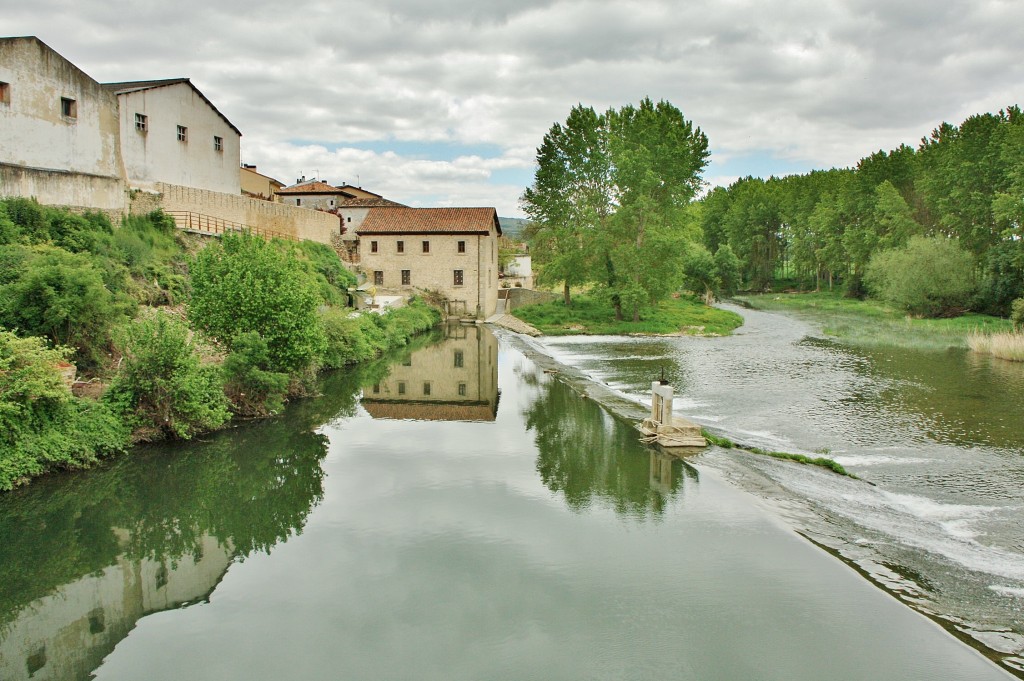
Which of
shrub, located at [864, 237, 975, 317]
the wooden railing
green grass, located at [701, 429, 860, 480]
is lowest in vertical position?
green grass, located at [701, 429, 860, 480]

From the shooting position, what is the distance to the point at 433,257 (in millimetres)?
43844

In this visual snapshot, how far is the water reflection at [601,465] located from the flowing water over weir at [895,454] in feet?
4.18

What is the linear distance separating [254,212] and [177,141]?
4.91 metres

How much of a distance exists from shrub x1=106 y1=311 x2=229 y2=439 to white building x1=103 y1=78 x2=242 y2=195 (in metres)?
16.2

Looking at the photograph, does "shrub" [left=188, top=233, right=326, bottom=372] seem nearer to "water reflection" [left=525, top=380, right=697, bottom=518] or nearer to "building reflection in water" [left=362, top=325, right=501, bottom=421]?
"building reflection in water" [left=362, top=325, right=501, bottom=421]

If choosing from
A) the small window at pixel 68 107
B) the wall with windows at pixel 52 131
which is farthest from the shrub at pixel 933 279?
the small window at pixel 68 107

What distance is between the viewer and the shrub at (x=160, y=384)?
13570mm

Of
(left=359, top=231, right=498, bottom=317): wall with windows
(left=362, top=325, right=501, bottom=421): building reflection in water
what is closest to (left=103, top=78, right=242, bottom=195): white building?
(left=359, top=231, right=498, bottom=317): wall with windows

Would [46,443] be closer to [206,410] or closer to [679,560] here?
[206,410]

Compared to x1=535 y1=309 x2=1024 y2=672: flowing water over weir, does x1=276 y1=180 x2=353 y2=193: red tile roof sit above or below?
above

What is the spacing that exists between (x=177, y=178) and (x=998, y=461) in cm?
3045

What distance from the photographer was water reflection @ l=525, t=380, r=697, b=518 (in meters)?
11.6

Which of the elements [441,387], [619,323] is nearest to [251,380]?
[441,387]

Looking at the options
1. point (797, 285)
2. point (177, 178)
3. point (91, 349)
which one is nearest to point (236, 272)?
point (91, 349)
